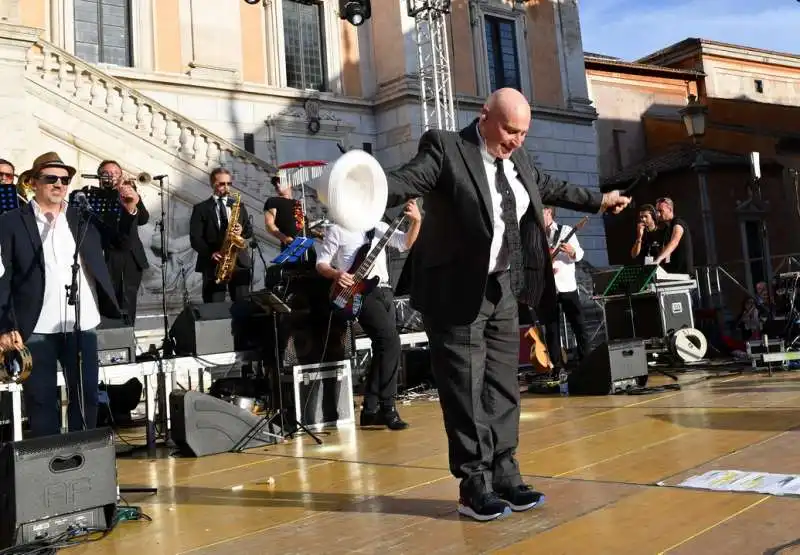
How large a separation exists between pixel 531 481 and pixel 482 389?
26.9 inches

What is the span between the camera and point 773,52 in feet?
103

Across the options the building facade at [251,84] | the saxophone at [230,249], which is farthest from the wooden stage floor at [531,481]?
the building facade at [251,84]

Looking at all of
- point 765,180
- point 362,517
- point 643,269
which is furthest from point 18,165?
point 765,180

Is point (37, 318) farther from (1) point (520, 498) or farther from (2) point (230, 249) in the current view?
(2) point (230, 249)

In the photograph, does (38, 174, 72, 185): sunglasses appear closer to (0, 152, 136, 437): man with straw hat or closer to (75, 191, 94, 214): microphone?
(0, 152, 136, 437): man with straw hat

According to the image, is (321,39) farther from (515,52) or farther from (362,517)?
(362,517)

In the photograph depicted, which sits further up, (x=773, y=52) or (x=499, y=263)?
(x=773, y=52)

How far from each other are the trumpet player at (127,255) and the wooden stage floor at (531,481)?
72.2 inches

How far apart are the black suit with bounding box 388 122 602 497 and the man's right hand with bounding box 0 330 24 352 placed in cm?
197

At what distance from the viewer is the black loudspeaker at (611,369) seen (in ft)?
23.2

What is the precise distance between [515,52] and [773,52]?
48.8 ft

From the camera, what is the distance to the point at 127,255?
7.23 metres

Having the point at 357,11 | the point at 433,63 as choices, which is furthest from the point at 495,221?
the point at 433,63

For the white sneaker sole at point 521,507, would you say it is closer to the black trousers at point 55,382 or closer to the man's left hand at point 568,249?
the black trousers at point 55,382
